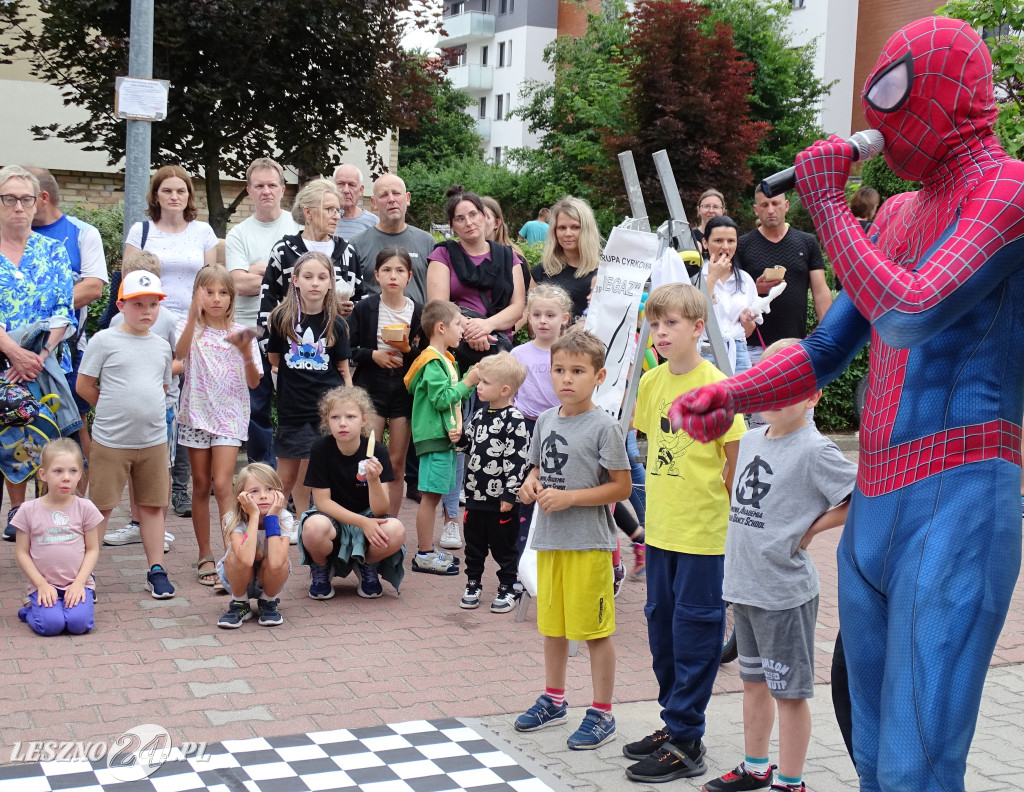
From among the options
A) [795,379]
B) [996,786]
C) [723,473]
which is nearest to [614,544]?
[723,473]

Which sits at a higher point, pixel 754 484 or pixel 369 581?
pixel 754 484

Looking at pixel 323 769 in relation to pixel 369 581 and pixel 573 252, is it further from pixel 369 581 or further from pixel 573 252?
pixel 573 252

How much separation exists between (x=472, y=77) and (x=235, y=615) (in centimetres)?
4878

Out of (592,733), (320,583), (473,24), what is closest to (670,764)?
(592,733)

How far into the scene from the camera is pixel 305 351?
252 inches

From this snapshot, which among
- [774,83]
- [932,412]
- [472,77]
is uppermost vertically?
[472,77]

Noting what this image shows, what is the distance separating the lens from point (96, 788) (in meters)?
3.51

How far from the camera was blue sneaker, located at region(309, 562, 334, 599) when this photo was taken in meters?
5.80

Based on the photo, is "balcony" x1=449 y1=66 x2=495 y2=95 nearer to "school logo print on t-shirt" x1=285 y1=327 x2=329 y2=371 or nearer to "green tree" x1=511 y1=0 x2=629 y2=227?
"green tree" x1=511 y1=0 x2=629 y2=227

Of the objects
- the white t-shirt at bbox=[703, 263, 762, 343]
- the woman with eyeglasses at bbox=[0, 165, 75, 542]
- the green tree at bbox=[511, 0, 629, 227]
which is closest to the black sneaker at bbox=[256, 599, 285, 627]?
the woman with eyeglasses at bbox=[0, 165, 75, 542]

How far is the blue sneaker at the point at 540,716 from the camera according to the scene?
415 centimetres

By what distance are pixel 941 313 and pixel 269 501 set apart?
3.90 metres

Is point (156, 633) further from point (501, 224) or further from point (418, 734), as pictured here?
point (501, 224)

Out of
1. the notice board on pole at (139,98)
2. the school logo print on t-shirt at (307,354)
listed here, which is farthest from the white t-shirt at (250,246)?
the notice board on pole at (139,98)
